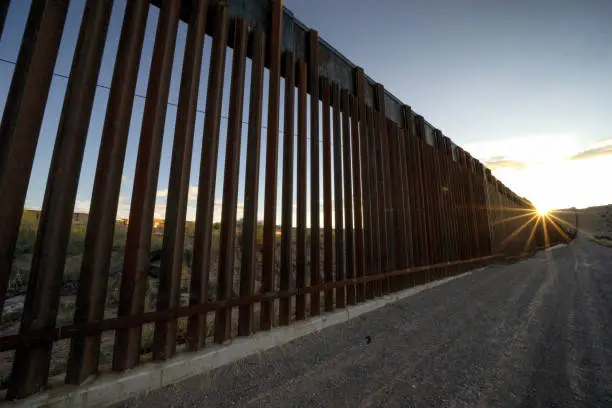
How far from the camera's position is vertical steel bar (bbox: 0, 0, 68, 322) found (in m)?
1.64

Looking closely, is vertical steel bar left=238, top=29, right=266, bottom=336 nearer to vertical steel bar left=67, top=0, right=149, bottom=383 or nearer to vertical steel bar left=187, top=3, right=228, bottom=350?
vertical steel bar left=187, top=3, right=228, bottom=350

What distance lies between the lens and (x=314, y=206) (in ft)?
12.0

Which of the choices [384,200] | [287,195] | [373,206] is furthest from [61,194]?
[384,200]

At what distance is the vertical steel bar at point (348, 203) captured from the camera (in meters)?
4.08

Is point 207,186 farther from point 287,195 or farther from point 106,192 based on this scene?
point 287,195

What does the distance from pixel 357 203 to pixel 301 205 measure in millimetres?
1348

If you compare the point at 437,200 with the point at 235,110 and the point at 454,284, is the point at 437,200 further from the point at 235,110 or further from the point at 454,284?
the point at 235,110

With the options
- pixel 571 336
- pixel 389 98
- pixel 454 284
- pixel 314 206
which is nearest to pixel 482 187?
pixel 454 284

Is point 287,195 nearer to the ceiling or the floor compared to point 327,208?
nearer to the ceiling

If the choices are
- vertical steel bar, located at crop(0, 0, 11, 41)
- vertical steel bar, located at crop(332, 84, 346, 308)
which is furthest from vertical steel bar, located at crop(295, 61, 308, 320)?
vertical steel bar, located at crop(0, 0, 11, 41)

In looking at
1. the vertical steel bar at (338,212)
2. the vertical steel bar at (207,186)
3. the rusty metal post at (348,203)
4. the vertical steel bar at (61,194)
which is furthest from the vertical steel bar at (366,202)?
the vertical steel bar at (61,194)

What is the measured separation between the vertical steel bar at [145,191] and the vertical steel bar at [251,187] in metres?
0.91

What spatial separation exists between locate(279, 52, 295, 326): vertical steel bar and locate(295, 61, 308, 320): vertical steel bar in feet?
0.45

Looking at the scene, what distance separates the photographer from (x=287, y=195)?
10.6ft
